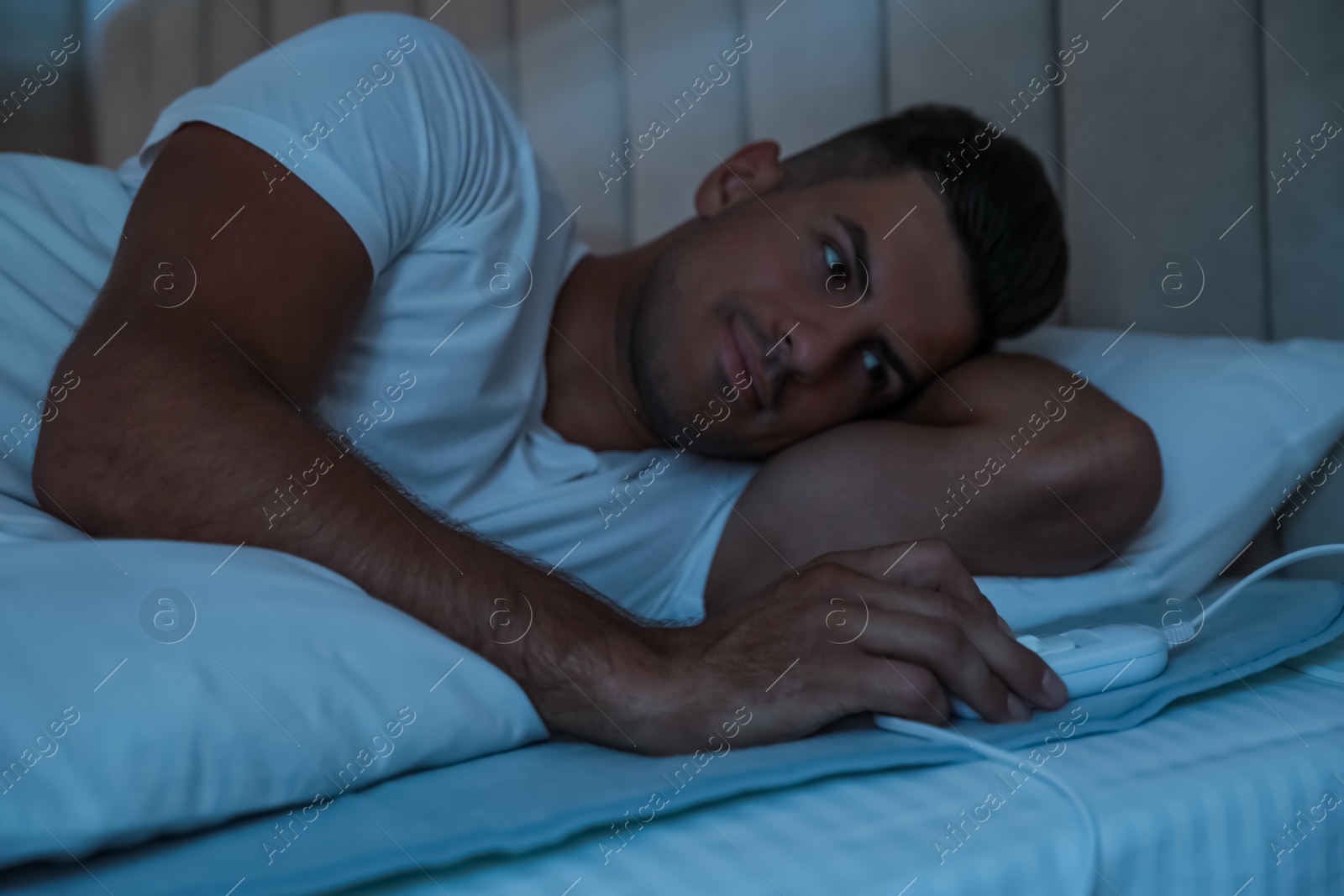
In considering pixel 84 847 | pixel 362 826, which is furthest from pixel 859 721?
pixel 84 847

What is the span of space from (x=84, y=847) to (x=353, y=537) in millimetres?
266

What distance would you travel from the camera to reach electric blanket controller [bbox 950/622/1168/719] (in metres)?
0.68

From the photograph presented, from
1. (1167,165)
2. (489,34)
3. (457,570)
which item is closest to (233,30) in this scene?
(489,34)

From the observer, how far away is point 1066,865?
0.51 meters

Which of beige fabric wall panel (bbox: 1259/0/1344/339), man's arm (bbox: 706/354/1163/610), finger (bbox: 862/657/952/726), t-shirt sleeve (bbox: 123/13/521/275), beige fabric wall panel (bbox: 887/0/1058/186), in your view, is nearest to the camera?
finger (bbox: 862/657/952/726)

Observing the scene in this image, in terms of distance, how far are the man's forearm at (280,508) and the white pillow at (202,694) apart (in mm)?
46

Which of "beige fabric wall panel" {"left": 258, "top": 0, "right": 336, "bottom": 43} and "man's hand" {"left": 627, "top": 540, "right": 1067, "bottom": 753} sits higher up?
"beige fabric wall panel" {"left": 258, "top": 0, "right": 336, "bottom": 43}

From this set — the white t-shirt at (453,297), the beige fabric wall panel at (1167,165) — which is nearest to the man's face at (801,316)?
the white t-shirt at (453,297)

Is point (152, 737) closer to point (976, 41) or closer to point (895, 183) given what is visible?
point (895, 183)

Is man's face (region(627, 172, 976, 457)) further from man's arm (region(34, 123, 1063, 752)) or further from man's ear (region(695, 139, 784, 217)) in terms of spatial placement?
man's arm (region(34, 123, 1063, 752))

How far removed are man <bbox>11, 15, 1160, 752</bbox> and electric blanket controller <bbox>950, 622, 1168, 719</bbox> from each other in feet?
0.10

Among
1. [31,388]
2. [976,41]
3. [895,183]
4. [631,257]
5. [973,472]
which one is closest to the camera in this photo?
[31,388]

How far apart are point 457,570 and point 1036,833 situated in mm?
403

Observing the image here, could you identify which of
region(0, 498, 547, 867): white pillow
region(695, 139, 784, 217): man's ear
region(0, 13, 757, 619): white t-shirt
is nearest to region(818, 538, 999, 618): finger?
region(0, 498, 547, 867): white pillow
